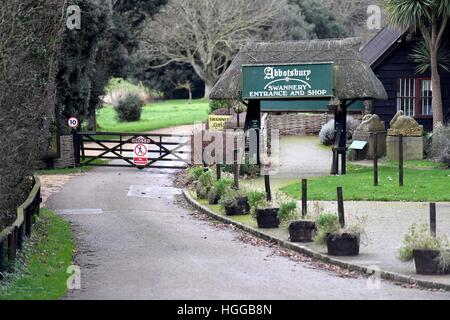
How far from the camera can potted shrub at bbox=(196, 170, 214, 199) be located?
25.3 metres

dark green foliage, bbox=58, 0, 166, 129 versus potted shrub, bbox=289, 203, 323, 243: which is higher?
dark green foliage, bbox=58, 0, 166, 129

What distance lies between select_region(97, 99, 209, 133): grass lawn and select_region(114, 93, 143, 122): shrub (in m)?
0.59

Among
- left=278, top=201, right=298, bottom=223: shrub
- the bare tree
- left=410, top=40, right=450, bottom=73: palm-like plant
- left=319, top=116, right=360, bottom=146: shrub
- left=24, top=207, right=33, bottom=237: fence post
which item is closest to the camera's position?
left=24, top=207, right=33, bottom=237: fence post

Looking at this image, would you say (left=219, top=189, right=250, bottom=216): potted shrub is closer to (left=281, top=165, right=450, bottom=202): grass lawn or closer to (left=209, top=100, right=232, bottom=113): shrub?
(left=281, top=165, right=450, bottom=202): grass lawn

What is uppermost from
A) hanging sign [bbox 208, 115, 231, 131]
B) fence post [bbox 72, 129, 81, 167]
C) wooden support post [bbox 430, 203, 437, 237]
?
hanging sign [bbox 208, 115, 231, 131]

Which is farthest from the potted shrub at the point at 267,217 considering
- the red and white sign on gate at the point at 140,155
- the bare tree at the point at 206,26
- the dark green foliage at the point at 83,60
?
the bare tree at the point at 206,26

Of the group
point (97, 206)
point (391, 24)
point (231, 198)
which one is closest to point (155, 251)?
point (231, 198)

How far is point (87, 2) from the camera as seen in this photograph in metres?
34.4

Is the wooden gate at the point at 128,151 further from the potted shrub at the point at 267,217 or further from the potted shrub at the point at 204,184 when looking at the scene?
the potted shrub at the point at 267,217

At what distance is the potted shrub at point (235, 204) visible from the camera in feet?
72.0

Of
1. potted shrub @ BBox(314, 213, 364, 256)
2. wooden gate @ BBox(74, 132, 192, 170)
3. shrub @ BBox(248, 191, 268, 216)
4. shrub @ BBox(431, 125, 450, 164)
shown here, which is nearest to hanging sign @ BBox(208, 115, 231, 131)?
wooden gate @ BBox(74, 132, 192, 170)

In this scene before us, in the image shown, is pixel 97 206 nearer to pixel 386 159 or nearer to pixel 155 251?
pixel 155 251

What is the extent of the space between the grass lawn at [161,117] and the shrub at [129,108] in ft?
1.94

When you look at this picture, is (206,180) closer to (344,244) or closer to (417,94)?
(344,244)
